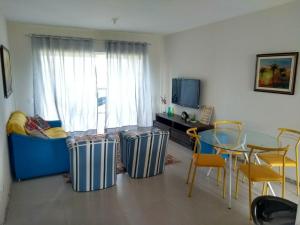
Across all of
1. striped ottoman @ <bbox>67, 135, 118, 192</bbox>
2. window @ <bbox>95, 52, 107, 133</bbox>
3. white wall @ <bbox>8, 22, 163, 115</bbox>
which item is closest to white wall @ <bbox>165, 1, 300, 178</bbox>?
window @ <bbox>95, 52, 107, 133</bbox>

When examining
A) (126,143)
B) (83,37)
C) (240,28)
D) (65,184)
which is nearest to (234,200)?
(126,143)

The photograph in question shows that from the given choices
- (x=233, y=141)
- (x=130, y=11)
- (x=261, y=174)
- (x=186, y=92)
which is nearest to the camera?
(x=261, y=174)

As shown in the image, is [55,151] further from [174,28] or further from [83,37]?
[174,28]

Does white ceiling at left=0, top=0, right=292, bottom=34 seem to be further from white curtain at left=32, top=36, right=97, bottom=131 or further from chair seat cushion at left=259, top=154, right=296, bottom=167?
chair seat cushion at left=259, top=154, right=296, bottom=167

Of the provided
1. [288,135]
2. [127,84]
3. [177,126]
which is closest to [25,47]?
[127,84]

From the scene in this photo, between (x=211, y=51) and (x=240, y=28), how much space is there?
0.73m

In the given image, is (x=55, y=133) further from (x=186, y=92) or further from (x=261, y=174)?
Answer: (x=261, y=174)

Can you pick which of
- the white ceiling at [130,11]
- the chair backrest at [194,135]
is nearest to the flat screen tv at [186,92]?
the white ceiling at [130,11]

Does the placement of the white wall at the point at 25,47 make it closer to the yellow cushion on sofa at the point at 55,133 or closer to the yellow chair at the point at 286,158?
the yellow cushion on sofa at the point at 55,133

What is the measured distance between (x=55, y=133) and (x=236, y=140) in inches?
111

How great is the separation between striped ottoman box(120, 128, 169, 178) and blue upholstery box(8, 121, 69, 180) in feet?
3.01

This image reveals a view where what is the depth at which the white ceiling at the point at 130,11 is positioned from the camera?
122 inches

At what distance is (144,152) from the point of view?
10.4ft

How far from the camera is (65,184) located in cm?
310
